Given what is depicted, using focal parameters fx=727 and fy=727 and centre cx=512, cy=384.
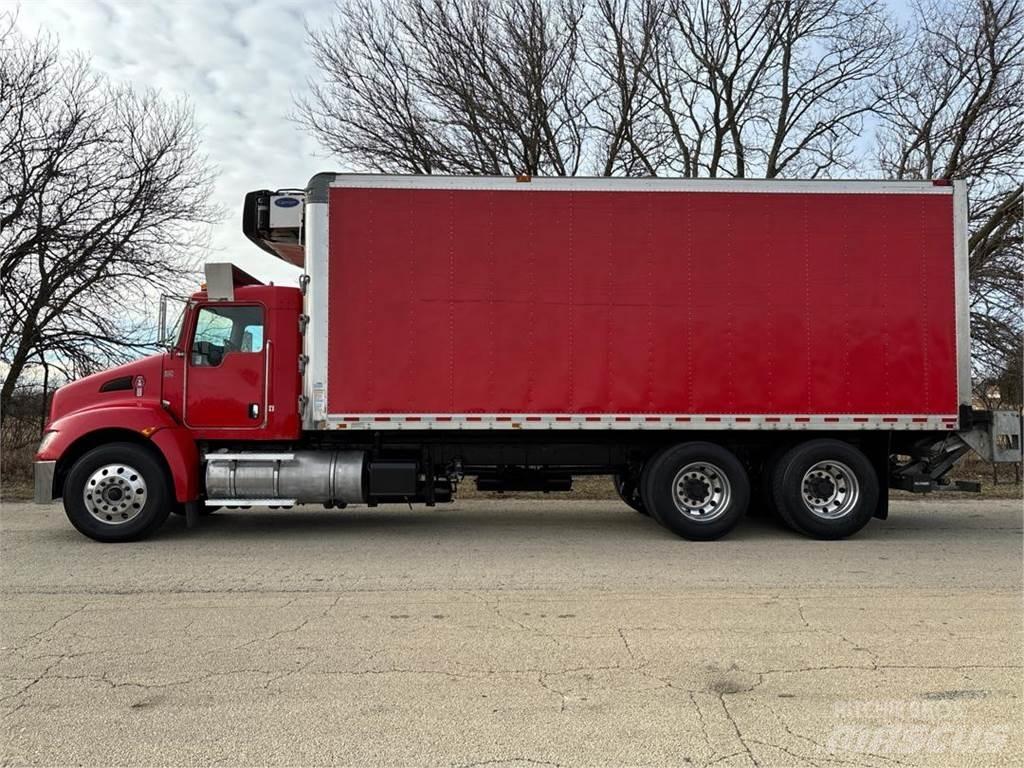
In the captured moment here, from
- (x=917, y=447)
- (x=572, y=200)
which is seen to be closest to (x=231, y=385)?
(x=572, y=200)

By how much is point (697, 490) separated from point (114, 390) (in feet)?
21.1

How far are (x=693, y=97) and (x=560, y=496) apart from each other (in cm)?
1040

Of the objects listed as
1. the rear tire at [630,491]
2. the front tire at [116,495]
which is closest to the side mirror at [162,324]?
the front tire at [116,495]

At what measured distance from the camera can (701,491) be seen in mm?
7859

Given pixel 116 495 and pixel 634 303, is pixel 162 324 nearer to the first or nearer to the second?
pixel 116 495

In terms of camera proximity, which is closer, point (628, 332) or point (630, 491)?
point (628, 332)

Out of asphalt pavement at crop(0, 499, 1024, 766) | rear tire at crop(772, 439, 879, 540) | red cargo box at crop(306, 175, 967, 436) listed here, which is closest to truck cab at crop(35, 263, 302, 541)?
red cargo box at crop(306, 175, 967, 436)

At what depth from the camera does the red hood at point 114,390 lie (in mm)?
7832

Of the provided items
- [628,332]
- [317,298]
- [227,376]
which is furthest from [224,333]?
[628,332]

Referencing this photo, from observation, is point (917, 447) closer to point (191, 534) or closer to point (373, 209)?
point (373, 209)

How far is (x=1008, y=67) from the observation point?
1484 centimetres

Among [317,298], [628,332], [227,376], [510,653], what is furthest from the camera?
[227,376]

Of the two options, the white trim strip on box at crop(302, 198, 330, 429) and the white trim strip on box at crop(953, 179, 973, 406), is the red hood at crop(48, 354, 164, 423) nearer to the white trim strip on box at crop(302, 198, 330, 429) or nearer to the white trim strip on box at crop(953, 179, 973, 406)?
the white trim strip on box at crop(302, 198, 330, 429)

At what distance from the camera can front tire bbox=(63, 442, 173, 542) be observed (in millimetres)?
7422
